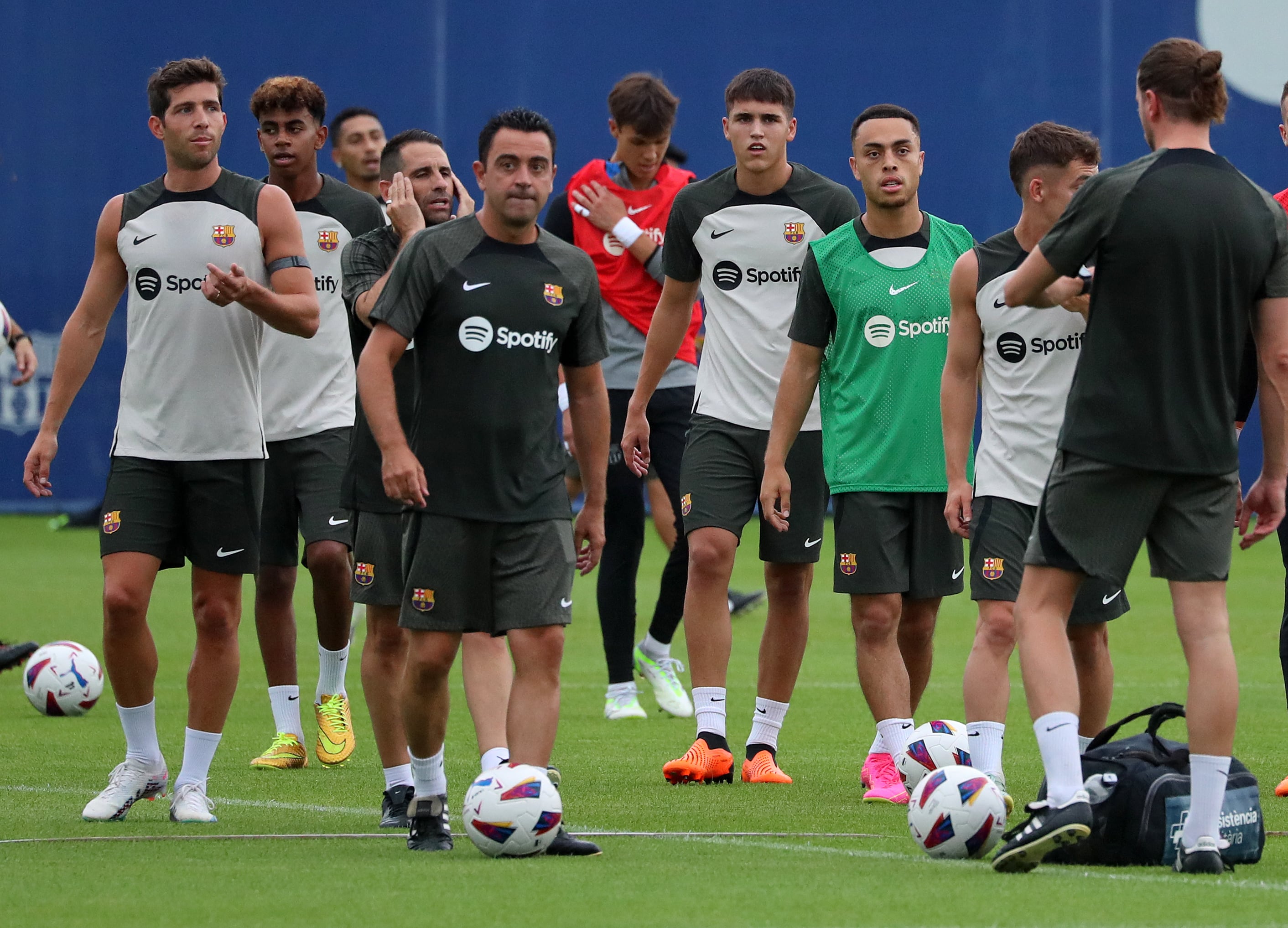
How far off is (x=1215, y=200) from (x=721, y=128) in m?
19.1

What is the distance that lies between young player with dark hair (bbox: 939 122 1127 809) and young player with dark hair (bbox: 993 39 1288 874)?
0.99 metres

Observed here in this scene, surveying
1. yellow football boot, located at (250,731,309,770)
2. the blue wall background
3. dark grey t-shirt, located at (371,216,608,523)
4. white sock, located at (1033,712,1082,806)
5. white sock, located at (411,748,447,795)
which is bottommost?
yellow football boot, located at (250,731,309,770)

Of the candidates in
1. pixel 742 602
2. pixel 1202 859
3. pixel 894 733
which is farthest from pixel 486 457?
pixel 742 602

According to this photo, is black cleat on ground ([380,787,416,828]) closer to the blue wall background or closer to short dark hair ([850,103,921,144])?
short dark hair ([850,103,921,144])

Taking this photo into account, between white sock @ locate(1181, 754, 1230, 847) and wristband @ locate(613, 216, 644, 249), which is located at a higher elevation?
wristband @ locate(613, 216, 644, 249)

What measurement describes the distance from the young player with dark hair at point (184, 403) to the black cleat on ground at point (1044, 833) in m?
2.74

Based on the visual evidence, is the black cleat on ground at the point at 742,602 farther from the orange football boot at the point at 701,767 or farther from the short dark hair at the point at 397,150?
the short dark hair at the point at 397,150

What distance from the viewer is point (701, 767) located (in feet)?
25.1

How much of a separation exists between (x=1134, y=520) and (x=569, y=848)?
1.87 metres

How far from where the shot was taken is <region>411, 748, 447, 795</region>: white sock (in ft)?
19.8

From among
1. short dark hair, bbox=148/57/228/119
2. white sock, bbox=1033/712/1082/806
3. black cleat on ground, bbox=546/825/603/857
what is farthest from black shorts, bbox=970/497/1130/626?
short dark hair, bbox=148/57/228/119

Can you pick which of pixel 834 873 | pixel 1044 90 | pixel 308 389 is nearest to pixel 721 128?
pixel 1044 90

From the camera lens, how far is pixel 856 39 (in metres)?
23.5

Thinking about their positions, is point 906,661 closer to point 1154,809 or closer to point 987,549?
point 987,549
